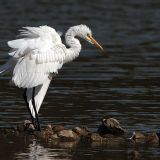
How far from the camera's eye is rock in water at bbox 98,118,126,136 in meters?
15.6

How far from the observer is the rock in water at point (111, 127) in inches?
615

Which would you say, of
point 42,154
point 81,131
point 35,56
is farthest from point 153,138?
point 35,56

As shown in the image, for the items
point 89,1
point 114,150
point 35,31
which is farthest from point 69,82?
point 89,1

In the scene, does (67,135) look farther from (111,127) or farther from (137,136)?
(137,136)

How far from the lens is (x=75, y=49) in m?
17.3

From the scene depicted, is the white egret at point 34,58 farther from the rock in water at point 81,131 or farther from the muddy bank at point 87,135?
the rock in water at point 81,131

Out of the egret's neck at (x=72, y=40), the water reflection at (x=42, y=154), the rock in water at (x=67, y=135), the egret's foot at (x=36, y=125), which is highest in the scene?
the egret's neck at (x=72, y=40)

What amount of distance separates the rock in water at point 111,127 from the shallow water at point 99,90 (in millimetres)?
335

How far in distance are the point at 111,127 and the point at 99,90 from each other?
4.51 meters

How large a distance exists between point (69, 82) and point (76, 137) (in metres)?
5.85

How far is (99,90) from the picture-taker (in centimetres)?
2014

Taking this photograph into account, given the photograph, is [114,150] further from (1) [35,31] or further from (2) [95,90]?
(2) [95,90]

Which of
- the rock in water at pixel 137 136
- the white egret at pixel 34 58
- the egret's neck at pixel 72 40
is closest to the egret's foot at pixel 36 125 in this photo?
the white egret at pixel 34 58

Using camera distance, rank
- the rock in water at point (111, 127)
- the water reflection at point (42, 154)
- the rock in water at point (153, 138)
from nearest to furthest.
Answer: the water reflection at point (42, 154), the rock in water at point (153, 138), the rock in water at point (111, 127)
